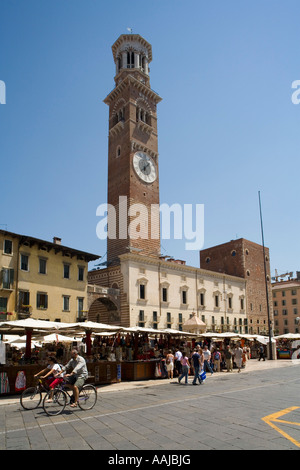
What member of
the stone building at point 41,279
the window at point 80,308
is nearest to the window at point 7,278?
the stone building at point 41,279

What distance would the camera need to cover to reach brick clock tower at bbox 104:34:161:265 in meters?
43.9

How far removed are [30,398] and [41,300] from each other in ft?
67.4

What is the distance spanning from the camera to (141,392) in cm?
1498

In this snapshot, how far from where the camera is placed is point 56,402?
10133 millimetres

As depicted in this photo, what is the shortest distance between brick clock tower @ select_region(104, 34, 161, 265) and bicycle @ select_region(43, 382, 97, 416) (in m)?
30.8

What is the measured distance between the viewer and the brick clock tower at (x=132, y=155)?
144 ft

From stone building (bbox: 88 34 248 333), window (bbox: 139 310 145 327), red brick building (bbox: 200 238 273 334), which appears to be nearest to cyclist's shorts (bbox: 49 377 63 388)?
stone building (bbox: 88 34 248 333)

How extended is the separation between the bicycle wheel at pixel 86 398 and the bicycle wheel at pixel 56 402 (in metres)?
0.52

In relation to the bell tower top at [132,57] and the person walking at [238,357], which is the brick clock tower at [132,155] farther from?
the person walking at [238,357]

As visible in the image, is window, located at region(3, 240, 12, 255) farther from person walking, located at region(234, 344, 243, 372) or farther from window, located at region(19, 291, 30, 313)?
person walking, located at region(234, 344, 243, 372)

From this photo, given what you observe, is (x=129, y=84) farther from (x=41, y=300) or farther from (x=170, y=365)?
(x=170, y=365)

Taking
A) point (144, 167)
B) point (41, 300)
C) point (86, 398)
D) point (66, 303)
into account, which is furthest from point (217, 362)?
point (144, 167)

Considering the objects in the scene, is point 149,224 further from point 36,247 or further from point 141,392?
point 141,392
